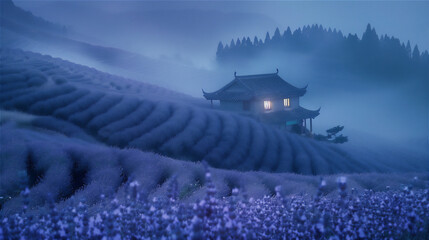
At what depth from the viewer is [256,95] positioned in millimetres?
21297

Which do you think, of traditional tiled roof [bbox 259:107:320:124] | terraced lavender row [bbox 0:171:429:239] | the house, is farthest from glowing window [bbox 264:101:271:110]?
terraced lavender row [bbox 0:171:429:239]

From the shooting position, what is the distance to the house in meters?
21.5

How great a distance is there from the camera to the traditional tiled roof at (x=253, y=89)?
72.1 ft

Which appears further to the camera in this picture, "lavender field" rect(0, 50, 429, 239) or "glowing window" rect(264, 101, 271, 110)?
"glowing window" rect(264, 101, 271, 110)

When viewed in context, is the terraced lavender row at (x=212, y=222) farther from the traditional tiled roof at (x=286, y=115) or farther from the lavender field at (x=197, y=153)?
the traditional tiled roof at (x=286, y=115)

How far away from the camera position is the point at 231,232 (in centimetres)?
195

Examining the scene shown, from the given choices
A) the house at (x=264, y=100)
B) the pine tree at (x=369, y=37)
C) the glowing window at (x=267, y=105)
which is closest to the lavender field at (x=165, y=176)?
the house at (x=264, y=100)

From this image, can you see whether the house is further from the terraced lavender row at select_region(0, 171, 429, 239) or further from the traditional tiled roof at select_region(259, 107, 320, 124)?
the terraced lavender row at select_region(0, 171, 429, 239)

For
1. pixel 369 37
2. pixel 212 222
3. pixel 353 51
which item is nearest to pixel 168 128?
pixel 212 222

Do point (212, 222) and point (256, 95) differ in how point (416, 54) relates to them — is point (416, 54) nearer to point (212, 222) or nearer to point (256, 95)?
point (256, 95)

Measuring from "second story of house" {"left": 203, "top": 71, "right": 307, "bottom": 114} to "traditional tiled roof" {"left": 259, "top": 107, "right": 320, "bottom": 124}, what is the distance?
34cm

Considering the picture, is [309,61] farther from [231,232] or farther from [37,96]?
[231,232]

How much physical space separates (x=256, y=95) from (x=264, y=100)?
109 centimetres

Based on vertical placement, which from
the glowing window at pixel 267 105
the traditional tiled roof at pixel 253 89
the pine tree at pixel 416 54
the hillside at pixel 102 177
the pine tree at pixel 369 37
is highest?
the pine tree at pixel 369 37
